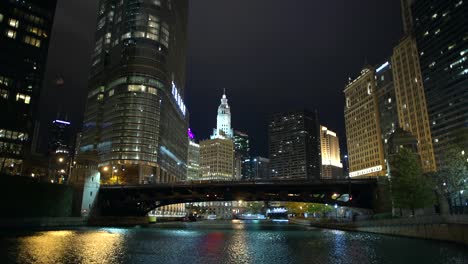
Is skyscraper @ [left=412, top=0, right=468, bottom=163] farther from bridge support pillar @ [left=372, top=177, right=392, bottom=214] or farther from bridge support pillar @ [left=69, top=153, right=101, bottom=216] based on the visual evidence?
bridge support pillar @ [left=69, top=153, right=101, bottom=216]

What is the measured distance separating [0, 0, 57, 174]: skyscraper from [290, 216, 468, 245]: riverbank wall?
11156cm

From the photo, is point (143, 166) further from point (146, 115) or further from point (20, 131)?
point (20, 131)

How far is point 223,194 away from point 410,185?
53.0 m

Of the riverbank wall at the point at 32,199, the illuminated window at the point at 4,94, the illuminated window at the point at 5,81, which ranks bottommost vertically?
the riverbank wall at the point at 32,199

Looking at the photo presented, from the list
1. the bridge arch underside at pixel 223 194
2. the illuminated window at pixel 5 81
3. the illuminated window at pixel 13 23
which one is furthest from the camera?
the illuminated window at pixel 13 23

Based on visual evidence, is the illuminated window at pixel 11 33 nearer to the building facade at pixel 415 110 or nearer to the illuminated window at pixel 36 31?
the illuminated window at pixel 36 31

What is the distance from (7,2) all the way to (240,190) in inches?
4113

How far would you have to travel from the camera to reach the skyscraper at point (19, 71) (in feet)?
397

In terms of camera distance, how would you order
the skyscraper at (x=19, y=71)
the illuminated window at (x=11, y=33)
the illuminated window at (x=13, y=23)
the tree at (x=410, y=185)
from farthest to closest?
the illuminated window at (x=13, y=23)
the illuminated window at (x=11, y=33)
the skyscraper at (x=19, y=71)
the tree at (x=410, y=185)

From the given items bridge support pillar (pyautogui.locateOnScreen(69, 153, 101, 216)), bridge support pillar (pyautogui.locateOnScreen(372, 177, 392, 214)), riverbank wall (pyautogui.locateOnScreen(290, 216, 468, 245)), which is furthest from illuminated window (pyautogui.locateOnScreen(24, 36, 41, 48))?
riverbank wall (pyautogui.locateOnScreen(290, 216, 468, 245))

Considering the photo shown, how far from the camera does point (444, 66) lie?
572ft

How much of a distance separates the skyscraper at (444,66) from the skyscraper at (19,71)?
174m

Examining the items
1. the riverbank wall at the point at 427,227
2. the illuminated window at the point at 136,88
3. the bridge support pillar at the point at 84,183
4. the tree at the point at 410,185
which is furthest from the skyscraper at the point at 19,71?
the tree at the point at 410,185

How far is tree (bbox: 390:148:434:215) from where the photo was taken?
62.0 metres
